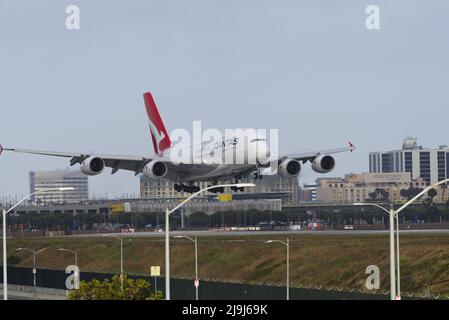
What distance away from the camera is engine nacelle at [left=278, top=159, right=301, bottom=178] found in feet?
326

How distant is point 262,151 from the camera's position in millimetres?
91375

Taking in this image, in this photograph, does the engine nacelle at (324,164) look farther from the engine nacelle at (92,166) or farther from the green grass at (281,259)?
the engine nacelle at (92,166)

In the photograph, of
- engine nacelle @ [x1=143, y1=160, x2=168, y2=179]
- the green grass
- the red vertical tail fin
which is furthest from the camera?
the red vertical tail fin

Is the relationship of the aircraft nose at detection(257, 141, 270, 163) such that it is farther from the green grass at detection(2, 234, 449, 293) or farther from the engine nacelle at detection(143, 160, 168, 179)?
the engine nacelle at detection(143, 160, 168, 179)

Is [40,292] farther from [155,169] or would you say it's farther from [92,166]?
[155,169]

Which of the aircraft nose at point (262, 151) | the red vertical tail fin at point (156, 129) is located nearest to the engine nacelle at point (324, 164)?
the aircraft nose at point (262, 151)

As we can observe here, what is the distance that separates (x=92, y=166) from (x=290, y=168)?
1745 cm

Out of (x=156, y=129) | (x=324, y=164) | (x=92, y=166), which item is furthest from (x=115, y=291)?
(x=156, y=129)

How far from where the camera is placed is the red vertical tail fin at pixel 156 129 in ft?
395

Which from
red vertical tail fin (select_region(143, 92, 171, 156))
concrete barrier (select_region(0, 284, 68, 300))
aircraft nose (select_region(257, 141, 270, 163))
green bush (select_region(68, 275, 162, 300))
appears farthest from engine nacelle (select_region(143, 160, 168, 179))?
green bush (select_region(68, 275, 162, 300))

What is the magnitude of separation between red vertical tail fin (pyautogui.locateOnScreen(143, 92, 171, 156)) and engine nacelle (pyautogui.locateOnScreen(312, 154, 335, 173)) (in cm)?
2102
